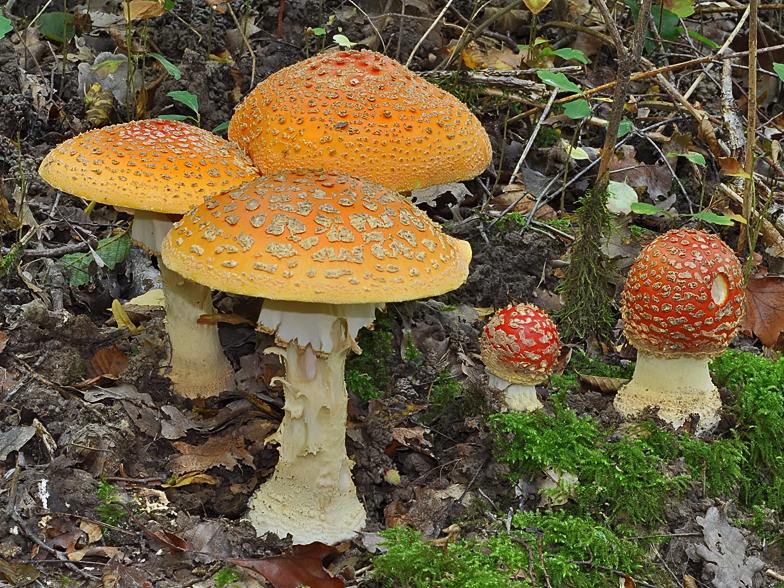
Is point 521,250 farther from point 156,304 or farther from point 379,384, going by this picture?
point 156,304

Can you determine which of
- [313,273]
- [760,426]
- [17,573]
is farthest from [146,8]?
[760,426]

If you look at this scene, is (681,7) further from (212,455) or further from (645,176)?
(212,455)

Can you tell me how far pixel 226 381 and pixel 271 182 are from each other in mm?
1925

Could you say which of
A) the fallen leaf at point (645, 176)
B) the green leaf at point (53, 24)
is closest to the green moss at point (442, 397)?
the fallen leaf at point (645, 176)

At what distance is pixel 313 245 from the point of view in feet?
8.93

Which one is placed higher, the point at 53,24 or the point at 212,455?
the point at 53,24

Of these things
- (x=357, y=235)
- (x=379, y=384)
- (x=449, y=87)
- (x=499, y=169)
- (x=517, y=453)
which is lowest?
(x=379, y=384)

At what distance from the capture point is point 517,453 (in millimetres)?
3838

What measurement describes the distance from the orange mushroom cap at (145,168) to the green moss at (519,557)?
1.93 m

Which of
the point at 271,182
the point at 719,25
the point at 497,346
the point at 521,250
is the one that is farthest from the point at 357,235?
the point at 719,25

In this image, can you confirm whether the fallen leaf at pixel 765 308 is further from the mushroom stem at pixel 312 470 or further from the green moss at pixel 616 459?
the mushroom stem at pixel 312 470

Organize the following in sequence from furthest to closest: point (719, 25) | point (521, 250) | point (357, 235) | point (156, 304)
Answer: point (719, 25)
point (521, 250)
point (156, 304)
point (357, 235)

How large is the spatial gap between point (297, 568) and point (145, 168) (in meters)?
2.02

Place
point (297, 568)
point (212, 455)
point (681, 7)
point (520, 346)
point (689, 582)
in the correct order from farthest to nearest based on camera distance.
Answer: point (681, 7), point (212, 455), point (520, 346), point (689, 582), point (297, 568)
